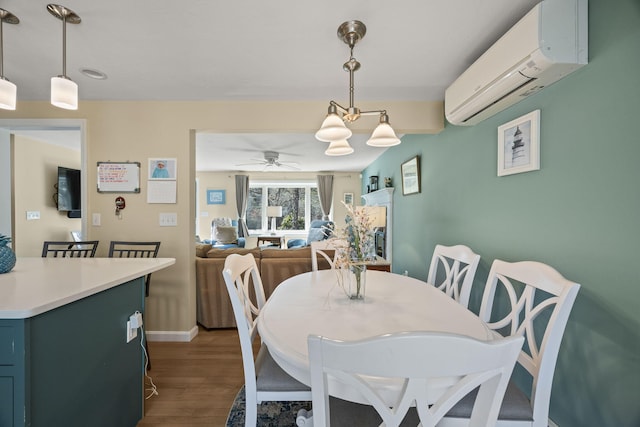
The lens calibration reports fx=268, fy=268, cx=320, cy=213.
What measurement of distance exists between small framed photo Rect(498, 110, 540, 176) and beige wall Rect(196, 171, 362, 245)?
5358mm

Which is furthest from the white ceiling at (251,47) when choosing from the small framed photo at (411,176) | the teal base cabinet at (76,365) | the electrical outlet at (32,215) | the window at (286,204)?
the window at (286,204)

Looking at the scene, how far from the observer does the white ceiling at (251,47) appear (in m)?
1.39

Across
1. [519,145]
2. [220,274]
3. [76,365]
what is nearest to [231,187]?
[220,274]

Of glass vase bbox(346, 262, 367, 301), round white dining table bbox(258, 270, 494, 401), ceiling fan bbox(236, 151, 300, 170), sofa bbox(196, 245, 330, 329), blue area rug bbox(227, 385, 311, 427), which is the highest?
ceiling fan bbox(236, 151, 300, 170)

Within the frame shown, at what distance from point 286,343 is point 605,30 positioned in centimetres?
182

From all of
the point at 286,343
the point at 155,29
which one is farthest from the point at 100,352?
the point at 155,29

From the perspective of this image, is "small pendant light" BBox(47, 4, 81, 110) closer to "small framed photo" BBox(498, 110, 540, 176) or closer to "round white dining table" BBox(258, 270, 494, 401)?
"round white dining table" BBox(258, 270, 494, 401)

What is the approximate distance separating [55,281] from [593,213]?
93.1 inches

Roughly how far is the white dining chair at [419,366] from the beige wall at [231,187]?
647cm

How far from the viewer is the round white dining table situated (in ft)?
2.93

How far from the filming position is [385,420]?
593mm

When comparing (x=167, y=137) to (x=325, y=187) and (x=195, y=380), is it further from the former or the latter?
(x=325, y=187)

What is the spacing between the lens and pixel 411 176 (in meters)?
3.41

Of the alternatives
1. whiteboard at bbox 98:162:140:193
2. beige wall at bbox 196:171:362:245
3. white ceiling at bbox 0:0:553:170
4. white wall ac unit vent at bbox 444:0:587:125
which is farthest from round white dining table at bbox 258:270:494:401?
beige wall at bbox 196:171:362:245
